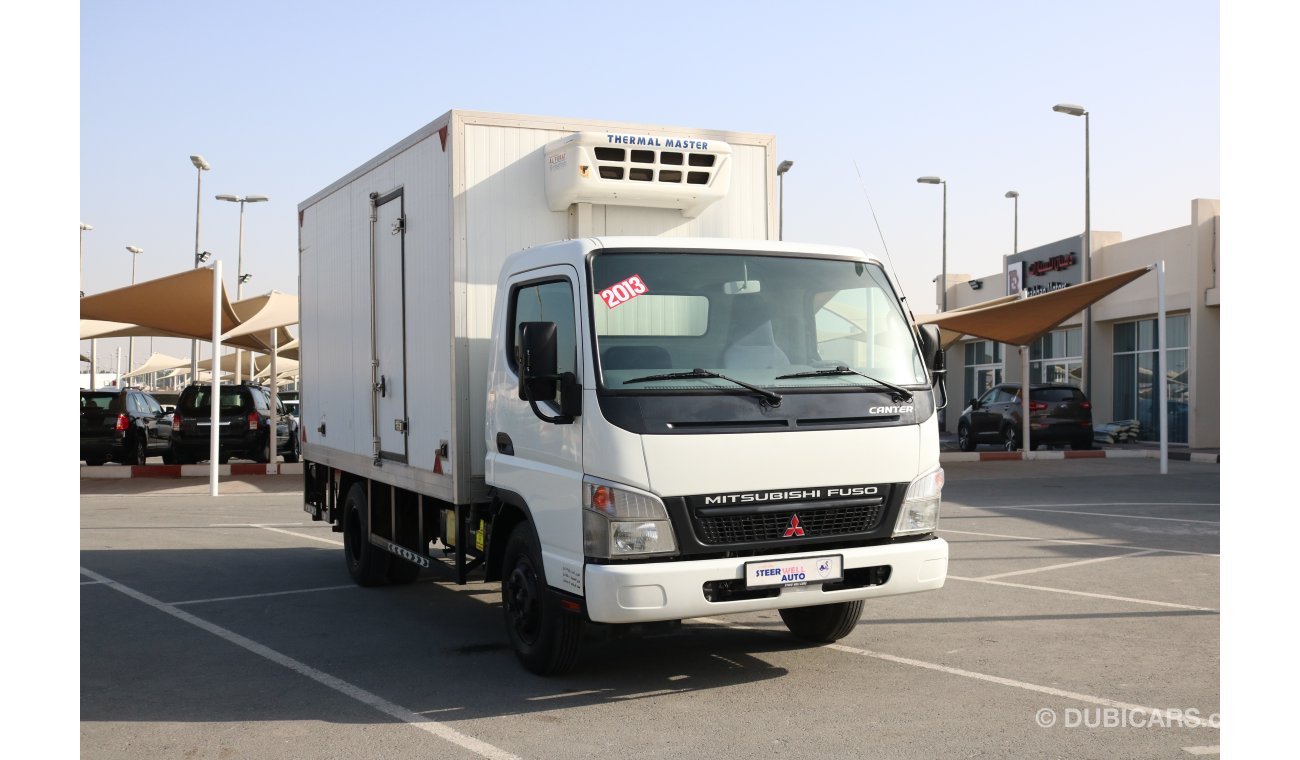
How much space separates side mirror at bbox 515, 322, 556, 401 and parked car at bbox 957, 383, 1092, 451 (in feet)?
74.5

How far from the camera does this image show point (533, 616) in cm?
675

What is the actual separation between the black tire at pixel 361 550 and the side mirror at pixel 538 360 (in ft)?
13.0

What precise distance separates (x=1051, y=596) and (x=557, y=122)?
5.08 meters

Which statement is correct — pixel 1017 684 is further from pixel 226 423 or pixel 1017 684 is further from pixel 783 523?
pixel 226 423

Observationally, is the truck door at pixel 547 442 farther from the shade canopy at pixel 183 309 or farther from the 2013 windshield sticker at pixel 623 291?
the shade canopy at pixel 183 309

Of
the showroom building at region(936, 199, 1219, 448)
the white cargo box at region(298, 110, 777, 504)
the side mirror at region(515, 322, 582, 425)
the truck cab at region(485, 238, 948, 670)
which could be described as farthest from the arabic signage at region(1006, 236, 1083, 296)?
the side mirror at region(515, 322, 582, 425)

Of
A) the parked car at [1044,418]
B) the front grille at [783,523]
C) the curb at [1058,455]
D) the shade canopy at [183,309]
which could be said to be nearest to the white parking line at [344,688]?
the front grille at [783,523]

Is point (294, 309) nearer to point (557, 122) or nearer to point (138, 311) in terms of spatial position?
point (138, 311)

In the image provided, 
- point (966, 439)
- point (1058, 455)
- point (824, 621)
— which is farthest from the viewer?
point (966, 439)

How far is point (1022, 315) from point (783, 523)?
17.1 meters

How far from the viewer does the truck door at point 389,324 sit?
8.58 meters

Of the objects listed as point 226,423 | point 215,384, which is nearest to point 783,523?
point 215,384

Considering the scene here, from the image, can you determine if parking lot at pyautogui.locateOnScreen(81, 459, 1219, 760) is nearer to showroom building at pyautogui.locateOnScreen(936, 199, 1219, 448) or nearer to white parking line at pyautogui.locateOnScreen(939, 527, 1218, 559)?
white parking line at pyautogui.locateOnScreen(939, 527, 1218, 559)

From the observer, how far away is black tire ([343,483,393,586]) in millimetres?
9953
